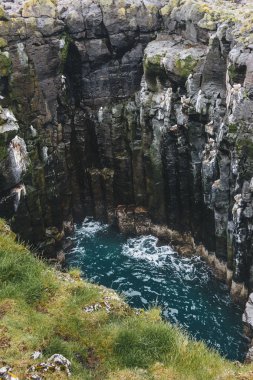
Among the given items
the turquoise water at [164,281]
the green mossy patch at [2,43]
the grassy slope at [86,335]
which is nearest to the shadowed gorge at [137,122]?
the green mossy patch at [2,43]

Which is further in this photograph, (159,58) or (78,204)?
(78,204)

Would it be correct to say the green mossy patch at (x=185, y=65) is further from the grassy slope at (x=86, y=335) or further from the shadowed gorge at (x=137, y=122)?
the grassy slope at (x=86, y=335)

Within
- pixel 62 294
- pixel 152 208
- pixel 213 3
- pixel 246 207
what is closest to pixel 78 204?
pixel 152 208

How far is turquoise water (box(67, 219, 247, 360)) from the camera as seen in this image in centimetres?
2875

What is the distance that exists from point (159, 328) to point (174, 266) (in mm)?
21159

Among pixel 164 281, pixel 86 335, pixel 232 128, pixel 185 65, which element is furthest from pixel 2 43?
pixel 86 335

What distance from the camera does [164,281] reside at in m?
33.2

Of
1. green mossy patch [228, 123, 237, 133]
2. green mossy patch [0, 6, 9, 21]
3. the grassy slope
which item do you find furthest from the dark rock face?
the grassy slope

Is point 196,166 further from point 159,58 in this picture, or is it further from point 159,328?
point 159,328

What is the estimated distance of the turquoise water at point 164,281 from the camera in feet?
94.3

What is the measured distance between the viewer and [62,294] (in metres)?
15.5

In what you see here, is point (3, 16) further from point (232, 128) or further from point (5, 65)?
point (232, 128)

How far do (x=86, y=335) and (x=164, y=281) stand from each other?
19.7 metres

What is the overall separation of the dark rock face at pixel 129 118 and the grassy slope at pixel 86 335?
493 inches
